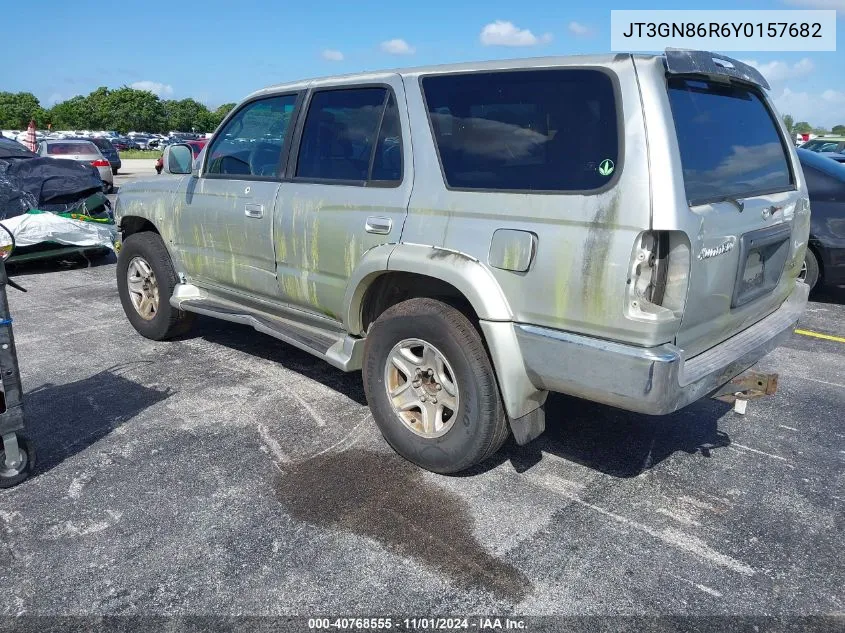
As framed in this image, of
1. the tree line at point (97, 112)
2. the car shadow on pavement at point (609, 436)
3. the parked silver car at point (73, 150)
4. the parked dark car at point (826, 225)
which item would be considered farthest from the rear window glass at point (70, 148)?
the tree line at point (97, 112)

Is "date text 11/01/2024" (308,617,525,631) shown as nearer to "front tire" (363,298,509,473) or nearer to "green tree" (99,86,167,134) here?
"front tire" (363,298,509,473)

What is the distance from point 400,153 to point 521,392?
1.38 meters

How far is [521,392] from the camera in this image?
309 centimetres

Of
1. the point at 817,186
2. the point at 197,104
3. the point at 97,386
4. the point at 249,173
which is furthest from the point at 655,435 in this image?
the point at 197,104

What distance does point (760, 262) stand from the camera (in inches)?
131

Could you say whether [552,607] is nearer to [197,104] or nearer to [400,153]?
[400,153]

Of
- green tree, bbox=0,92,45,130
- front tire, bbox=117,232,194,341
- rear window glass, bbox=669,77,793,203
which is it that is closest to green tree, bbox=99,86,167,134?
green tree, bbox=0,92,45,130

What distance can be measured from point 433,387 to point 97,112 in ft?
403

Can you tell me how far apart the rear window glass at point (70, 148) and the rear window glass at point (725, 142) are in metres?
21.0

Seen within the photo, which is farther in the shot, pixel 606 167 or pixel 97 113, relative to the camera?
pixel 97 113

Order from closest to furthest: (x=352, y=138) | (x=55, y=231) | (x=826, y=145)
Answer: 1. (x=352, y=138)
2. (x=55, y=231)
3. (x=826, y=145)

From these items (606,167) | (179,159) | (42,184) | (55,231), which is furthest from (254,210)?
(42,184)

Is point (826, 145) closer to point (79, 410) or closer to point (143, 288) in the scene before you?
point (143, 288)

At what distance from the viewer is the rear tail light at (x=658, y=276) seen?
2703 mm
